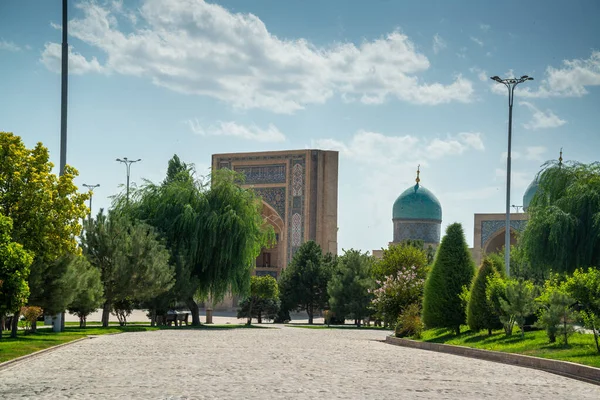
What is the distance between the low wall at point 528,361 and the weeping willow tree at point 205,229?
13486mm

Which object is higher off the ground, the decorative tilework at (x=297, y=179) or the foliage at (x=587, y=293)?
the decorative tilework at (x=297, y=179)

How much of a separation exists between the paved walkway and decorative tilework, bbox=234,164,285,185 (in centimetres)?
4601

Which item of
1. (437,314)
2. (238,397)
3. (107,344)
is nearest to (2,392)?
(238,397)

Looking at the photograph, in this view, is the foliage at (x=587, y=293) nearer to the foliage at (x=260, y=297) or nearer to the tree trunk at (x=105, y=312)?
the tree trunk at (x=105, y=312)

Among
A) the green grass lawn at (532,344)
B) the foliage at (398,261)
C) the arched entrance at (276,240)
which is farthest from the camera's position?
the arched entrance at (276,240)

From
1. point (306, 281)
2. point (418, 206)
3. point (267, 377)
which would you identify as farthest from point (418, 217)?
point (267, 377)

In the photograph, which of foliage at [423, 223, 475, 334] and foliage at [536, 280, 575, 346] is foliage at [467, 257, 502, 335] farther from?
foliage at [536, 280, 575, 346]

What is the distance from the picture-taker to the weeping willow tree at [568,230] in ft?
97.6

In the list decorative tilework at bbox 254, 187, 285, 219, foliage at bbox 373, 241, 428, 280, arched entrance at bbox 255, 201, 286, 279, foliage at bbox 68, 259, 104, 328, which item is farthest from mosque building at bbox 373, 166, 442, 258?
foliage at bbox 68, 259, 104, 328

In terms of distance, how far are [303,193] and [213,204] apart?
89.3 ft

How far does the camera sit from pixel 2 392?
11.2m

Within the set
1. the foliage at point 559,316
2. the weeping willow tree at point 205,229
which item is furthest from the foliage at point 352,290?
the foliage at point 559,316

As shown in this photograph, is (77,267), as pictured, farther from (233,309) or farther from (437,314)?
(233,309)

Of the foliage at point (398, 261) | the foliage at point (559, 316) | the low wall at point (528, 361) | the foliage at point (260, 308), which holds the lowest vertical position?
the foliage at point (260, 308)
